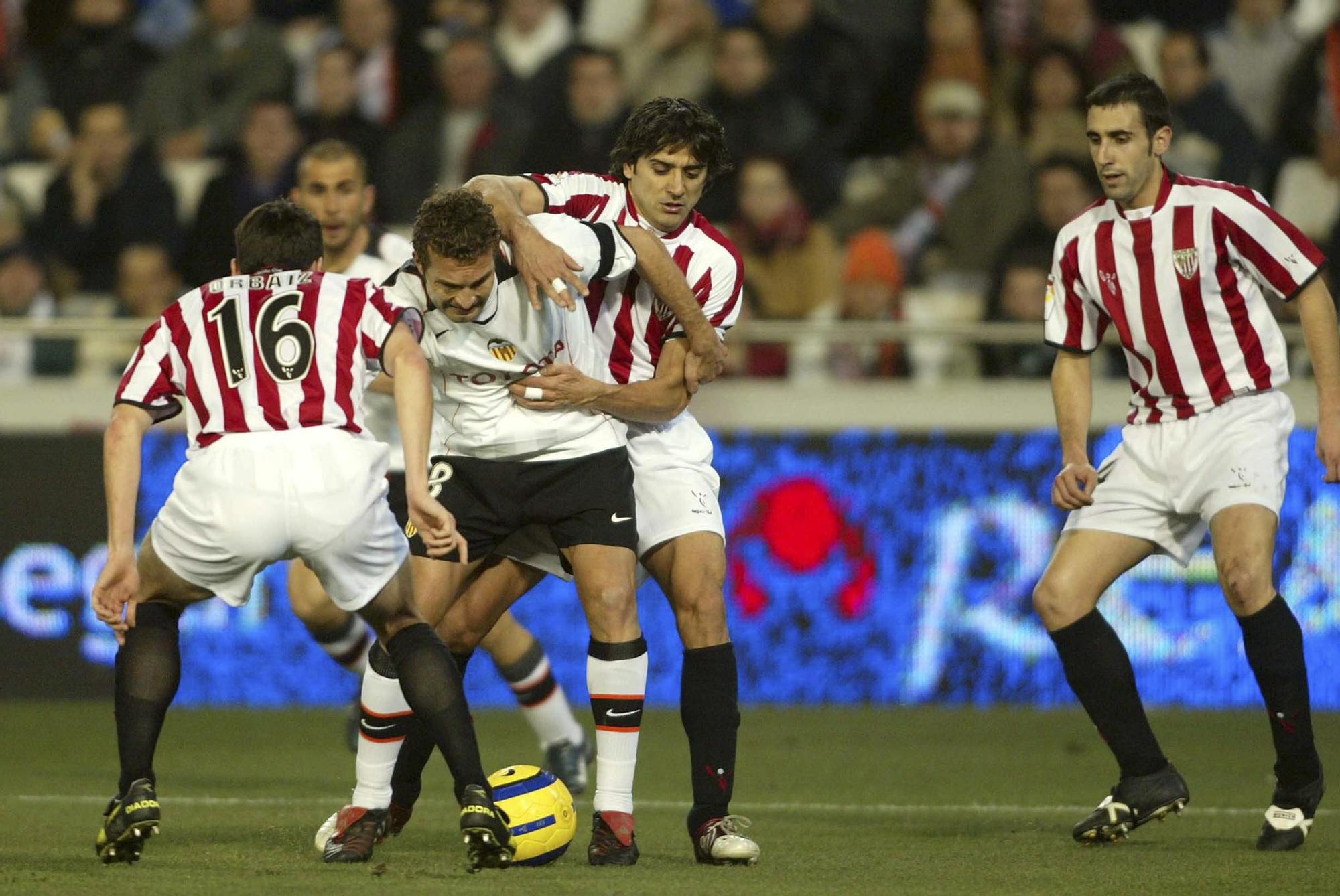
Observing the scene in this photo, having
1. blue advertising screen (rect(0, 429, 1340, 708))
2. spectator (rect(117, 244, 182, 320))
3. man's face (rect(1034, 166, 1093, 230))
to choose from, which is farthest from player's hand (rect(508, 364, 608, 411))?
spectator (rect(117, 244, 182, 320))

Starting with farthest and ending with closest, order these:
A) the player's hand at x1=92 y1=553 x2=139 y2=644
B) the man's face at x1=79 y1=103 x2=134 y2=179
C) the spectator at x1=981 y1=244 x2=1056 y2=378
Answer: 1. the man's face at x1=79 y1=103 x2=134 y2=179
2. the spectator at x1=981 y1=244 x2=1056 y2=378
3. the player's hand at x1=92 y1=553 x2=139 y2=644

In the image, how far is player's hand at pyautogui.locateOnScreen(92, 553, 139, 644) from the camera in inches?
178

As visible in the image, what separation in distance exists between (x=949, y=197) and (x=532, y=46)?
2.79 meters

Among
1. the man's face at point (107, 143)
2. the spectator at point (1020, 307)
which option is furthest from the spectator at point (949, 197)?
the man's face at point (107, 143)

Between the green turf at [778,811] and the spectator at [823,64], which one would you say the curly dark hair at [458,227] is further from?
the spectator at [823,64]

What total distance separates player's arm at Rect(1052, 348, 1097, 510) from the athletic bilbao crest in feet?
1.22

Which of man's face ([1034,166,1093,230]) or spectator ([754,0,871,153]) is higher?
spectator ([754,0,871,153])

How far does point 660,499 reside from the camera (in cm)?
516

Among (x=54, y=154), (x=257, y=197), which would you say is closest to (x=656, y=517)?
(x=257, y=197)

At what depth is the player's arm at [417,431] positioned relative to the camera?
181 inches

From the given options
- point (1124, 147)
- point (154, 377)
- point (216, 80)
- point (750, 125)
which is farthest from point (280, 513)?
point (216, 80)

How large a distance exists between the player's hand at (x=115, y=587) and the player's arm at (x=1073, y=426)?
7.70ft

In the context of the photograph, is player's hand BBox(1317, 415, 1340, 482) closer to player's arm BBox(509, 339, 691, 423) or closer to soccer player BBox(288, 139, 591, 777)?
player's arm BBox(509, 339, 691, 423)

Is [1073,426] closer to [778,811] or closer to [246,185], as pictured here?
[778,811]
